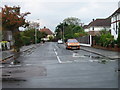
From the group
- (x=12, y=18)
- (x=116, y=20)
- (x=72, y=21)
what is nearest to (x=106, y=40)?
(x=12, y=18)

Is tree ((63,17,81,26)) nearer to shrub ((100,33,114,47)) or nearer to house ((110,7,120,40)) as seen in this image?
house ((110,7,120,40))

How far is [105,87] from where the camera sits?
Result: 25.1 feet

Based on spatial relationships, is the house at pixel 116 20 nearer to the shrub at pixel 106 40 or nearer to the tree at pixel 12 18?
the shrub at pixel 106 40

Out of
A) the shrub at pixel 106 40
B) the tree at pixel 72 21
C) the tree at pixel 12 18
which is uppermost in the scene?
the tree at pixel 72 21

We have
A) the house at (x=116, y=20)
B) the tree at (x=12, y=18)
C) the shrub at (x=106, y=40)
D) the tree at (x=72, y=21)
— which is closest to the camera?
the tree at (x=12, y=18)

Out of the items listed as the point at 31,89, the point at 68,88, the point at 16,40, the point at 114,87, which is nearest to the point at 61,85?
the point at 68,88

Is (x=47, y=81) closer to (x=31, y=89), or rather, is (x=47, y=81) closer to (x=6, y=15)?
(x=31, y=89)

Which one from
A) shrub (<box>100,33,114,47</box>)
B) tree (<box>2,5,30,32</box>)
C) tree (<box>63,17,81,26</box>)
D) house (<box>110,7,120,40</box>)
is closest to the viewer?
tree (<box>2,5,30,32</box>)

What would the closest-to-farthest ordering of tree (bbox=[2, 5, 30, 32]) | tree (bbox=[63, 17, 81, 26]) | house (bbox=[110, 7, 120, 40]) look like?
tree (bbox=[2, 5, 30, 32])
house (bbox=[110, 7, 120, 40])
tree (bbox=[63, 17, 81, 26])

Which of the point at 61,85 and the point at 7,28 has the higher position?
the point at 7,28

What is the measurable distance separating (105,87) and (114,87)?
30 centimetres

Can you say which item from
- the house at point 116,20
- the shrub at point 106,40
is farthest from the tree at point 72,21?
the shrub at point 106,40

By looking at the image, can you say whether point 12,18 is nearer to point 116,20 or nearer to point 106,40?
point 106,40

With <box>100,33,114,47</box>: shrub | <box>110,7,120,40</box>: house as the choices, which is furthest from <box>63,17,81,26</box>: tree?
<box>100,33,114,47</box>: shrub
